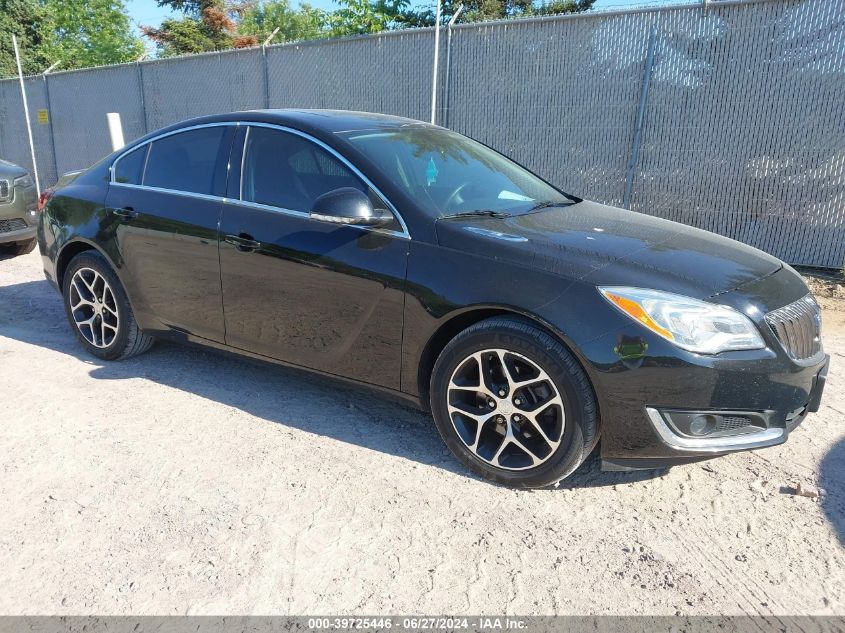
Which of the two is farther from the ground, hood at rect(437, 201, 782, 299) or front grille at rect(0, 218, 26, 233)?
hood at rect(437, 201, 782, 299)

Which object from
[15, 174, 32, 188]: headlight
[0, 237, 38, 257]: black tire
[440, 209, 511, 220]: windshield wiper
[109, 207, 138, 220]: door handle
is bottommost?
[0, 237, 38, 257]: black tire

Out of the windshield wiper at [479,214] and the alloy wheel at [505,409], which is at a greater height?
the windshield wiper at [479,214]

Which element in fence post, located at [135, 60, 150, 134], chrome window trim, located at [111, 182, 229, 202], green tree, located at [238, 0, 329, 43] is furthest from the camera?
green tree, located at [238, 0, 329, 43]

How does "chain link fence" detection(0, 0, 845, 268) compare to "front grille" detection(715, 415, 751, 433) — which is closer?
"front grille" detection(715, 415, 751, 433)

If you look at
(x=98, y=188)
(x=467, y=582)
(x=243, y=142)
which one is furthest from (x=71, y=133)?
(x=467, y=582)

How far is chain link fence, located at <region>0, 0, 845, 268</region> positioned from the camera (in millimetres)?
6758

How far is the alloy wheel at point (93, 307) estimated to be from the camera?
4391 millimetres

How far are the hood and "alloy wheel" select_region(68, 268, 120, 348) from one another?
258 cm

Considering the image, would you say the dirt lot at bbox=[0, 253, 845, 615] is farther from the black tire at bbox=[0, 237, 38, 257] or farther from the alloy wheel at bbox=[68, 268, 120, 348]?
the black tire at bbox=[0, 237, 38, 257]

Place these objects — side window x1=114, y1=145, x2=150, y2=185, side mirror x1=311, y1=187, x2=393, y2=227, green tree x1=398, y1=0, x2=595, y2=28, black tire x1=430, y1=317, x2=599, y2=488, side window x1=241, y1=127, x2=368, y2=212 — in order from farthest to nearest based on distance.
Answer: green tree x1=398, y1=0, x2=595, y2=28, side window x1=114, y1=145, x2=150, y2=185, side window x1=241, y1=127, x2=368, y2=212, side mirror x1=311, y1=187, x2=393, y2=227, black tire x1=430, y1=317, x2=599, y2=488

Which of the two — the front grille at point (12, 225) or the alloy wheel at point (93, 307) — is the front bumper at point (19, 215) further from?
the alloy wheel at point (93, 307)

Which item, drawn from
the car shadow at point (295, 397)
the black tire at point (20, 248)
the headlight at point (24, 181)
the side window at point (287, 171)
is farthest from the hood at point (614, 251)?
the black tire at point (20, 248)

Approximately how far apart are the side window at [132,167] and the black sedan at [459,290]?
→ 2 centimetres

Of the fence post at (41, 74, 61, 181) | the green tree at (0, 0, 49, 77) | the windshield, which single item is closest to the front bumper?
the windshield
